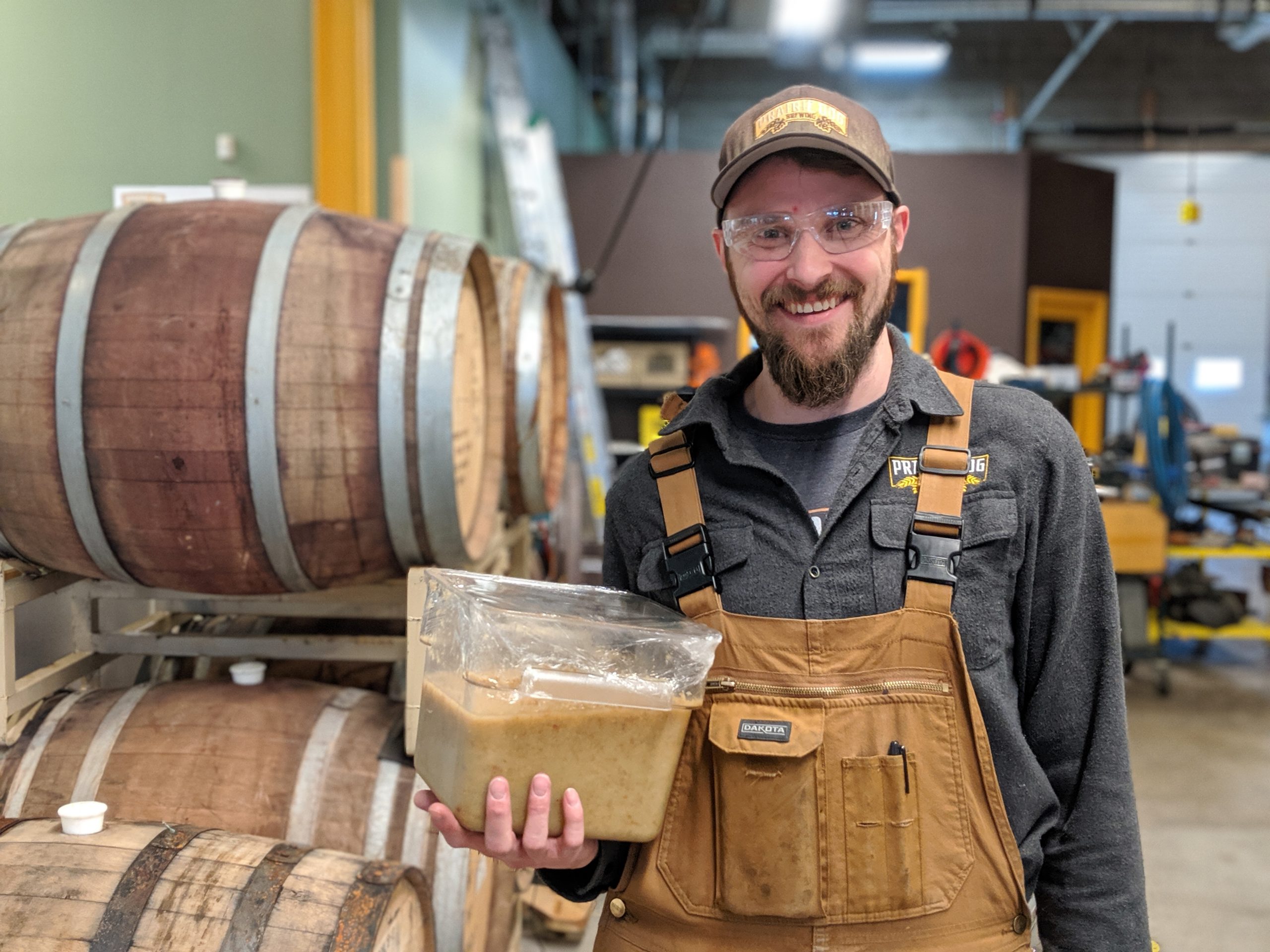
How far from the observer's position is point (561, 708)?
1.04 m

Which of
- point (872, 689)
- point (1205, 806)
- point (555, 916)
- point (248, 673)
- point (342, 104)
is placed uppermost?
point (342, 104)

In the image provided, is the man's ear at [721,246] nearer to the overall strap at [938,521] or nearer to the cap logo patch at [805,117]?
the cap logo patch at [805,117]

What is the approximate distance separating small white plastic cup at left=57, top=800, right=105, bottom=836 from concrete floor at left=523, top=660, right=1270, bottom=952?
1752 mm

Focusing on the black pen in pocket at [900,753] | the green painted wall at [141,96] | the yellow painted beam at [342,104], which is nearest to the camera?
the black pen in pocket at [900,753]

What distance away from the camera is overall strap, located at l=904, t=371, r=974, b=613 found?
1.18 meters

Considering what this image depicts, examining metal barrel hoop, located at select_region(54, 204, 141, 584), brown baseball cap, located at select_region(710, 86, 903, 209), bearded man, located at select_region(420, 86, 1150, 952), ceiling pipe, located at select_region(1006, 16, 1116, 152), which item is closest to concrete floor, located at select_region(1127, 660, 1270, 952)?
bearded man, located at select_region(420, 86, 1150, 952)

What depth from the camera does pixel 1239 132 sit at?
12.3 metres

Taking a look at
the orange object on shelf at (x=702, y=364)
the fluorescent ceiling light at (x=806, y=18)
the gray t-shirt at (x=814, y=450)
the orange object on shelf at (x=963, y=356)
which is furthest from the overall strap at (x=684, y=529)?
the fluorescent ceiling light at (x=806, y=18)

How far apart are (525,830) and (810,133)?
2.91ft

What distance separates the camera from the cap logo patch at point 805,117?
124cm

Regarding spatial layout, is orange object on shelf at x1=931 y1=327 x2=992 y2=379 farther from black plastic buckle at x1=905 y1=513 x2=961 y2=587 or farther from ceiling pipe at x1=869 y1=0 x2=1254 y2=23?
ceiling pipe at x1=869 y1=0 x2=1254 y2=23

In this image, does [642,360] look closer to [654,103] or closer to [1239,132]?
[654,103]

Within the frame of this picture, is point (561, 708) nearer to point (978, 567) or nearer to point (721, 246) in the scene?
point (978, 567)

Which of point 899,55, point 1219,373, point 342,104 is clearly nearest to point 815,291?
point 342,104
